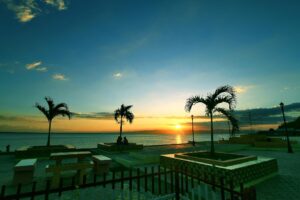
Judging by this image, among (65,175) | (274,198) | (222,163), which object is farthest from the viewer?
(65,175)

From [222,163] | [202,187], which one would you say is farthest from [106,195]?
[222,163]

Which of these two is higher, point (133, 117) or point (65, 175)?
point (133, 117)

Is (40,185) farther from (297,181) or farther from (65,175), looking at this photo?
(297,181)

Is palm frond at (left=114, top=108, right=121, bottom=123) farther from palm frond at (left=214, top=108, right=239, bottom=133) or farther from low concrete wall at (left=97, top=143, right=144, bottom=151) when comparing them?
palm frond at (left=214, top=108, right=239, bottom=133)

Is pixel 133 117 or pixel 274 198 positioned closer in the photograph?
pixel 274 198

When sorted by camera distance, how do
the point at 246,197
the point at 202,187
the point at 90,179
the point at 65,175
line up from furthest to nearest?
the point at 65,175
the point at 90,179
the point at 202,187
the point at 246,197

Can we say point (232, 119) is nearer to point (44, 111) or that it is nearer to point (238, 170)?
point (238, 170)

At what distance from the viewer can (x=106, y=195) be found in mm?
Answer: 7059

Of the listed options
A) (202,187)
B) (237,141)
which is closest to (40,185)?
(202,187)

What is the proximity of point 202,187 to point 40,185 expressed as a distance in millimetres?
7411

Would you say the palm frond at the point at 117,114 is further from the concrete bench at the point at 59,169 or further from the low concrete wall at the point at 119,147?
the concrete bench at the point at 59,169

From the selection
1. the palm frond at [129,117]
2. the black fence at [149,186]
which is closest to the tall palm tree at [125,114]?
the palm frond at [129,117]

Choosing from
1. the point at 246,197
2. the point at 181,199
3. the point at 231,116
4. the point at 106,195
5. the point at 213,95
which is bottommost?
the point at 106,195

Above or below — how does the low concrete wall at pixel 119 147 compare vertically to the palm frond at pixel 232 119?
below
